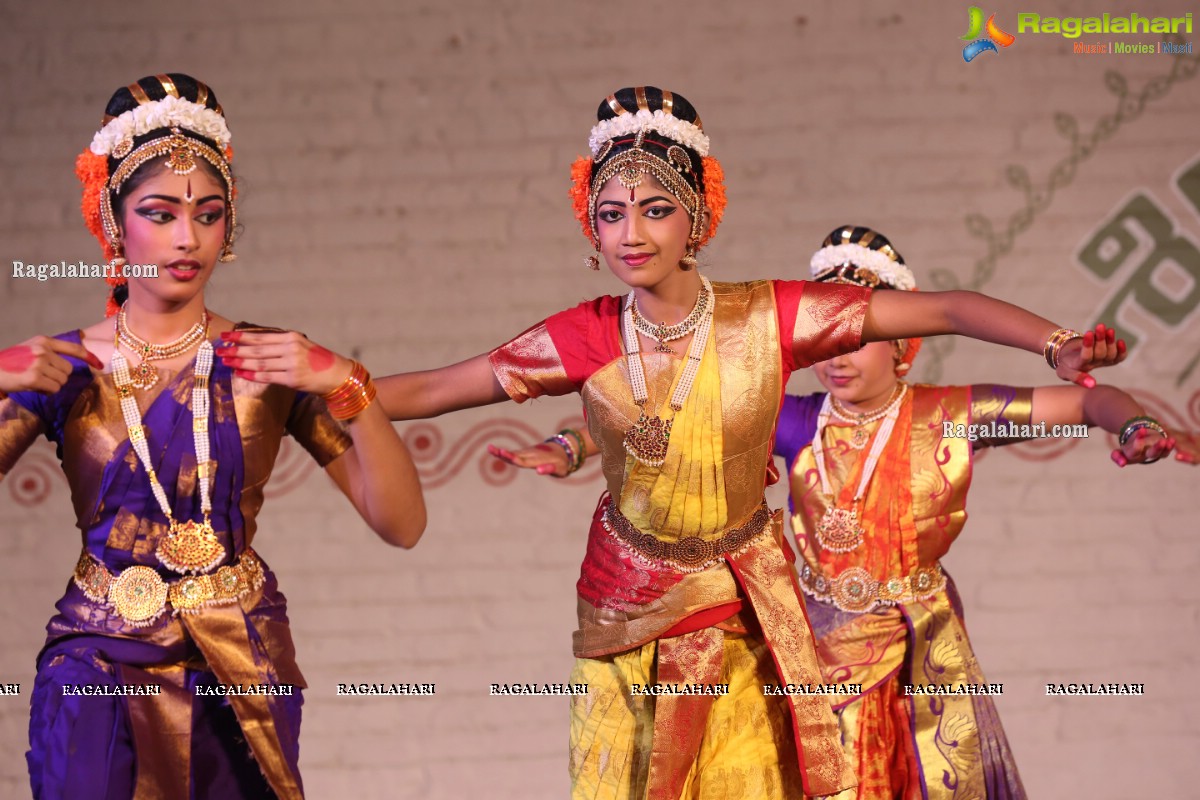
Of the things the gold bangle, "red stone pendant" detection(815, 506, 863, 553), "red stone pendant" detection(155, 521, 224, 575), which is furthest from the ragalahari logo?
"red stone pendant" detection(155, 521, 224, 575)

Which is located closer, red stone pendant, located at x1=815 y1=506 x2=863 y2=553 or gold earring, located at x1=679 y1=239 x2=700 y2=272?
A: gold earring, located at x1=679 y1=239 x2=700 y2=272

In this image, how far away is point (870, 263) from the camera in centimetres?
357

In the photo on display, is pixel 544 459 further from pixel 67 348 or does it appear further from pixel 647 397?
pixel 67 348

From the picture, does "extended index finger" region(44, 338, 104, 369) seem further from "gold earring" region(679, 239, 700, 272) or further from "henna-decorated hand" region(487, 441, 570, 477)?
"gold earring" region(679, 239, 700, 272)

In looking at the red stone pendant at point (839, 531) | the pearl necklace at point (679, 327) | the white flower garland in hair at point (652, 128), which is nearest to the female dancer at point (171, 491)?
the pearl necklace at point (679, 327)

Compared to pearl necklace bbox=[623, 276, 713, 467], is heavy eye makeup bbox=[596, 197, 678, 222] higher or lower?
higher

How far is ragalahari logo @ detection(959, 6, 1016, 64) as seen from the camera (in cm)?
441

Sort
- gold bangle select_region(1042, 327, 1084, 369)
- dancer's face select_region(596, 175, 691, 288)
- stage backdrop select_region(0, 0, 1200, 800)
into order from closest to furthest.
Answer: gold bangle select_region(1042, 327, 1084, 369)
dancer's face select_region(596, 175, 691, 288)
stage backdrop select_region(0, 0, 1200, 800)

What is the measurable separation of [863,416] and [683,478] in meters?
1.02

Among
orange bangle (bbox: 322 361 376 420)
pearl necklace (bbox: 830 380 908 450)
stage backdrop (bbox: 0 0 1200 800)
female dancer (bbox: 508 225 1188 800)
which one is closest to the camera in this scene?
orange bangle (bbox: 322 361 376 420)

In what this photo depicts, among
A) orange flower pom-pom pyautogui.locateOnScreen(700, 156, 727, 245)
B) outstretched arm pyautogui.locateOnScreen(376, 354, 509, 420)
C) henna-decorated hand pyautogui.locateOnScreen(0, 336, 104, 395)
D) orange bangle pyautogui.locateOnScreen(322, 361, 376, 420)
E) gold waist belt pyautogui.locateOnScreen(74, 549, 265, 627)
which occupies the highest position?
orange flower pom-pom pyautogui.locateOnScreen(700, 156, 727, 245)

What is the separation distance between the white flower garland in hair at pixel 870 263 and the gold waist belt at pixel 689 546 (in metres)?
1.07

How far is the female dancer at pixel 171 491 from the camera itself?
7.54 ft

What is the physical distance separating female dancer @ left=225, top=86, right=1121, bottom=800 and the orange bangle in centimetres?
39
